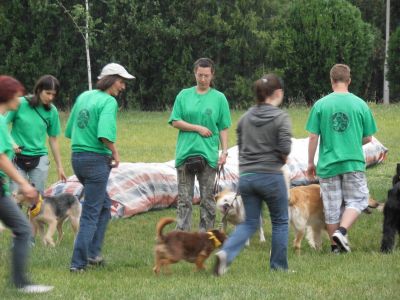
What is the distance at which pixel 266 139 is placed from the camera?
6816 mm

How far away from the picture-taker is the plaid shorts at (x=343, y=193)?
830 cm

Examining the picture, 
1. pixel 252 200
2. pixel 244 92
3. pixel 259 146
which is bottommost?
pixel 244 92

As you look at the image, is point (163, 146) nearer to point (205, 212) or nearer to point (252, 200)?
point (205, 212)

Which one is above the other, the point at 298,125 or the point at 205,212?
the point at 205,212

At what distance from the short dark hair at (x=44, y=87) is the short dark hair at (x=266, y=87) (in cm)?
263

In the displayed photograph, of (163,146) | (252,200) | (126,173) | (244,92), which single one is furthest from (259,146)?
(244,92)

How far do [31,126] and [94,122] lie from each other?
178cm

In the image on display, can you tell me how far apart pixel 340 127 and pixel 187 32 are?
30.6m

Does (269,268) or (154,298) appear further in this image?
(269,268)

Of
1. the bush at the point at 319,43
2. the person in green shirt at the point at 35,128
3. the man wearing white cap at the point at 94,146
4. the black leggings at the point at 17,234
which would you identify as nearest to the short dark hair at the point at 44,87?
the person in green shirt at the point at 35,128

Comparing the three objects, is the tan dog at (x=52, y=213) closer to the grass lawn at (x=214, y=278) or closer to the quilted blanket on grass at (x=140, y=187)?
the grass lawn at (x=214, y=278)

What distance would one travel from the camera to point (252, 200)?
6.98 meters

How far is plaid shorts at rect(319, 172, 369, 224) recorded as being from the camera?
8.30 m

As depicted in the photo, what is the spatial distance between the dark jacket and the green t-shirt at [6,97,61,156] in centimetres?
288
